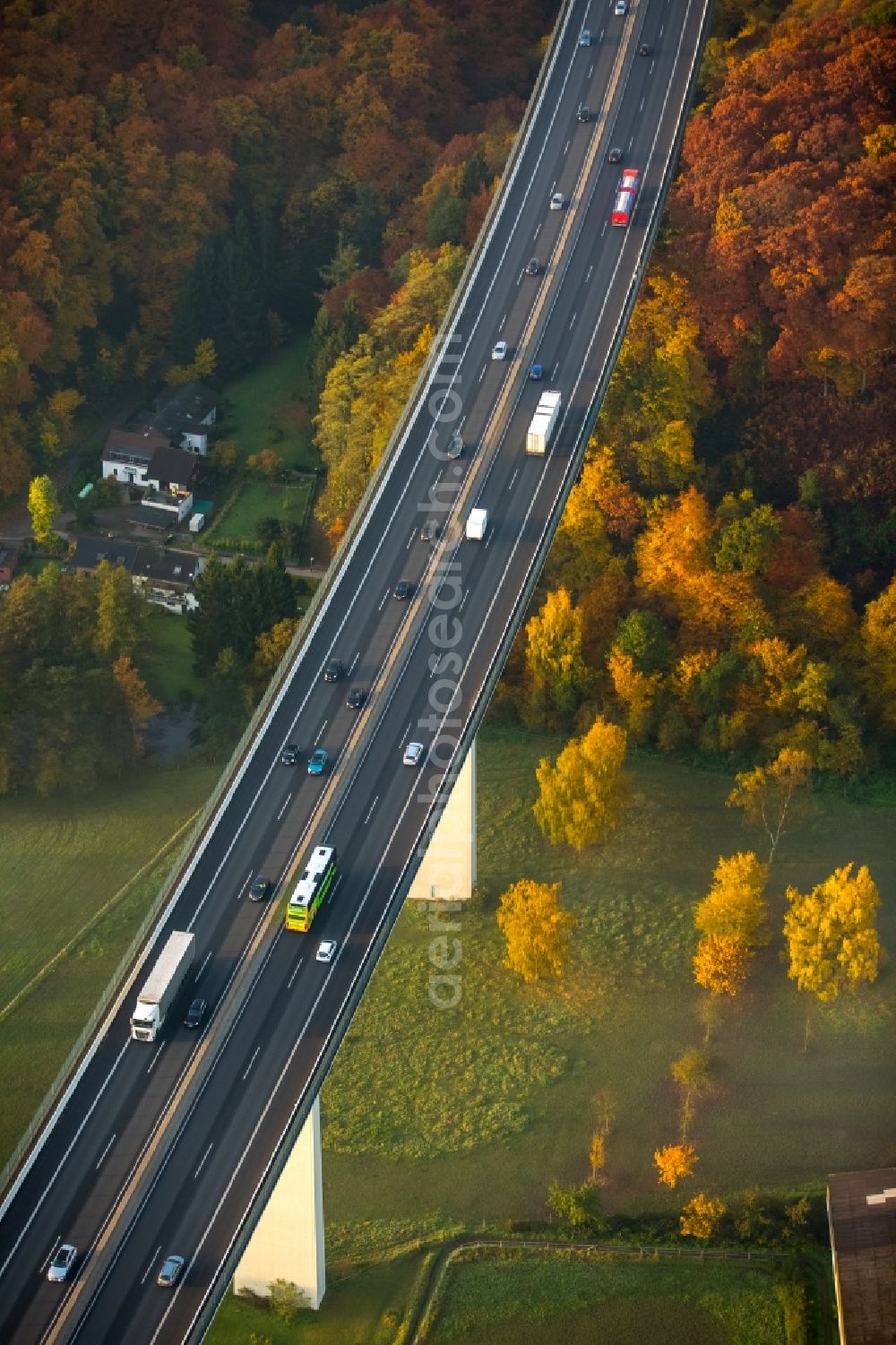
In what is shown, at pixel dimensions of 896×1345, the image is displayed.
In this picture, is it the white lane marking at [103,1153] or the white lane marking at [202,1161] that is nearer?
the white lane marking at [202,1161]

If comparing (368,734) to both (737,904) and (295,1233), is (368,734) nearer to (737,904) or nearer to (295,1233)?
(737,904)

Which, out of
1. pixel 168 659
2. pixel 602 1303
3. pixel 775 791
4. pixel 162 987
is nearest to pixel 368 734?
pixel 162 987

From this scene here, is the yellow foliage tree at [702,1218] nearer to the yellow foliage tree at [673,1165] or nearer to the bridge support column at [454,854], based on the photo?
the yellow foliage tree at [673,1165]

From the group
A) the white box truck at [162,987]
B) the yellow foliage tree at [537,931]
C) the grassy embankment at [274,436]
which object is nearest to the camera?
the white box truck at [162,987]

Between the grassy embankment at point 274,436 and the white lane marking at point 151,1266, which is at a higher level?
the grassy embankment at point 274,436

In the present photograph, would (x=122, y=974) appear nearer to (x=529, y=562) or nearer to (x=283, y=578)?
(x=529, y=562)

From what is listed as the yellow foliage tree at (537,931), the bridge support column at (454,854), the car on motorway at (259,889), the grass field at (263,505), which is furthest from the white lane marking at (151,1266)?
the grass field at (263,505)

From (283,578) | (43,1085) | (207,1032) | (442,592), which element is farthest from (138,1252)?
(283,578)
